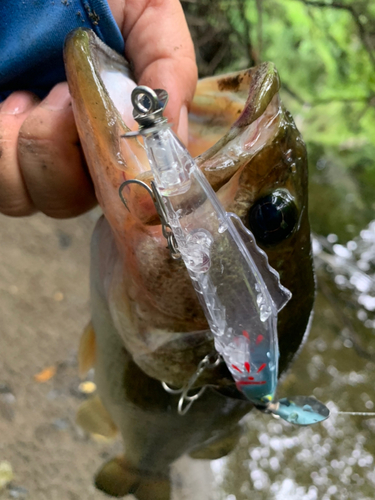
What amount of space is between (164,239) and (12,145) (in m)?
0.40

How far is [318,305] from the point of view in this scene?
2.77 metres

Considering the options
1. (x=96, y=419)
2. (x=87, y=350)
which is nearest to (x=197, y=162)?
(x=87, y=350)

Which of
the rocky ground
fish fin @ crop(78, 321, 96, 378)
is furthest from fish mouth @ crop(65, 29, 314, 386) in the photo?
the rocky ground

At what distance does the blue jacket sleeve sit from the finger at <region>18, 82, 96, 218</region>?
0.07 meters

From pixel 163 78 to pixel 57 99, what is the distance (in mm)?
219

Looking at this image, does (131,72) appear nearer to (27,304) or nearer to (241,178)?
(241,178)

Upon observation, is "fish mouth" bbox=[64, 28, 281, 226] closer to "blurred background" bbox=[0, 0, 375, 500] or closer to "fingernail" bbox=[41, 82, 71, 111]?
"fingernail" bbox=[41, 82, 71, 111]

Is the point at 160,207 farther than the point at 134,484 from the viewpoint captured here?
No

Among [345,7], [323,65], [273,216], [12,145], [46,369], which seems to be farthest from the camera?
[323,65]

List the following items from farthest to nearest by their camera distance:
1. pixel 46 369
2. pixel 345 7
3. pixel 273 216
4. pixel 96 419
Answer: pixel 345 7 < pixel 46 369 < pixel 96 419 < pixel 273 216

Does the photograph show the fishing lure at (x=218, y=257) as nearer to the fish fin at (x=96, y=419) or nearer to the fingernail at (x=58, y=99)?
the fingernail at (x=58, y=99)

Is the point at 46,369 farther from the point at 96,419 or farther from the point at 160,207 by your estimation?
the point at 160,207

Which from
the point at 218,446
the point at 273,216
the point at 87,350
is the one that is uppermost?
the point at 273,216

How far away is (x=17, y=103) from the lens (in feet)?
2.71
